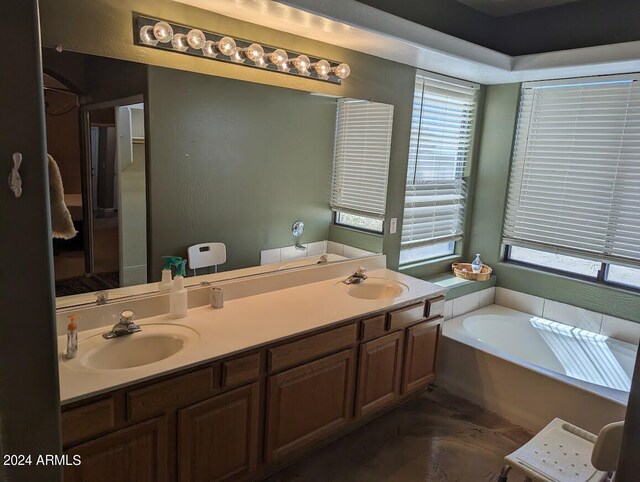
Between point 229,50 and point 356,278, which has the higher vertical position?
point 229,50

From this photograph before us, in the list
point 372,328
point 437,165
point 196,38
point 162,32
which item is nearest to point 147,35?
point 162,32

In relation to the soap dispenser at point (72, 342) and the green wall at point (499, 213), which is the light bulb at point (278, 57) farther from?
the green wall at point (499, 213)

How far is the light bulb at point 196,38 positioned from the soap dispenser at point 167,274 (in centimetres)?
100

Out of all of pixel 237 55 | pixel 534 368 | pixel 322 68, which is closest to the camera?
pixel 237 55

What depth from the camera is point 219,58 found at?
2.20 meters

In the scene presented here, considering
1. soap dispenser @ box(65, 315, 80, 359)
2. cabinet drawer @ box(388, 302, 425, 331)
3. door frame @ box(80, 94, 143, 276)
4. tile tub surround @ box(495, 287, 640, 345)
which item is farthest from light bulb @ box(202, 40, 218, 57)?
tile tub surround @ box(495, 287, 640, 345)

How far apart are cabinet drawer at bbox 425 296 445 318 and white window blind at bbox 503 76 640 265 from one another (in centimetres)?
127

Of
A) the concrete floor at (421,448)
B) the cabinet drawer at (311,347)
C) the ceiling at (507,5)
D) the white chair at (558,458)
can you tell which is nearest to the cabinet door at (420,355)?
the concrete floor at (421,448)

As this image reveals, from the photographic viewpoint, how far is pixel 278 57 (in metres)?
2.39

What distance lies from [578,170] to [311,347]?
256 centimetres

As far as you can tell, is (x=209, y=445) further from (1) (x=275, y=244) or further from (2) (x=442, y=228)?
(2) (x=442, y=228)

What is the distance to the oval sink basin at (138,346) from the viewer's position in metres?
1.80

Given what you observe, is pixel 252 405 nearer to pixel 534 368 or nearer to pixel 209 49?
pixel 209 49

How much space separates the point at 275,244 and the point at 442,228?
1.81m
